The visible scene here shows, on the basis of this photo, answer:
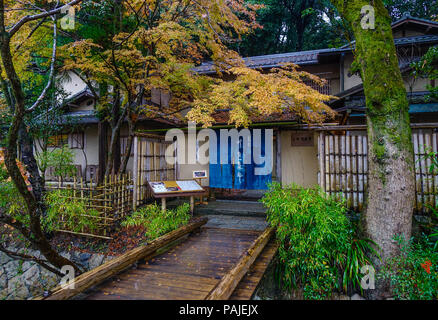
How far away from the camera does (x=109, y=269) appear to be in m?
4.15

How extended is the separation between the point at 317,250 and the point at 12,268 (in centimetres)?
831

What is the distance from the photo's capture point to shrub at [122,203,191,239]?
6.62 metres

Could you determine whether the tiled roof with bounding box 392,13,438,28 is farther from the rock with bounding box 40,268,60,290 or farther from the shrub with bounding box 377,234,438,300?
→ the rock with bounding box 40,268,60,290

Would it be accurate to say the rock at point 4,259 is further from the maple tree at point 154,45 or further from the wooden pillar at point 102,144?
the wooden pillar at point 102,144

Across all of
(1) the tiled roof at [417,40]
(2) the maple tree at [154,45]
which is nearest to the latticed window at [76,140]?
(2) the maple tree at [154,45]

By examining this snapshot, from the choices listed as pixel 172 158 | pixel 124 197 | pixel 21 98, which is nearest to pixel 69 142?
pixel 172 158

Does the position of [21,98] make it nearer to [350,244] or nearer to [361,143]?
[350,244]

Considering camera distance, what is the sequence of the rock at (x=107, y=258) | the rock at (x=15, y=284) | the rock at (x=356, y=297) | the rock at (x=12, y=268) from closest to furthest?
1. the rock at (x=356, y=297)
2. the rock at (x=107, y=258)
3. the rock at (x=15, y=284)
4. the rock at (x=12, y=268)

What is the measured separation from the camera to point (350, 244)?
5.23m

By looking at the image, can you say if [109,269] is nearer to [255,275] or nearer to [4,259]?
[255,275]

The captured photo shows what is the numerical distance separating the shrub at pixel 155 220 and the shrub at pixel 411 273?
4797 millimetres

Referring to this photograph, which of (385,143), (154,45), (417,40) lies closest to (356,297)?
(385,143)

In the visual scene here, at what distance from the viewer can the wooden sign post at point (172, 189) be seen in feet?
24.8

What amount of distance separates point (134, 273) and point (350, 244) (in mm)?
4257
